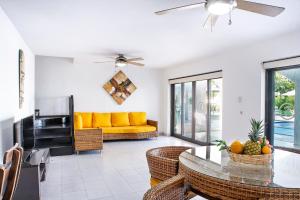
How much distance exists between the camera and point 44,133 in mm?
5699

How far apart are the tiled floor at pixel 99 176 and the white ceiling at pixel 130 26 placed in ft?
7.71

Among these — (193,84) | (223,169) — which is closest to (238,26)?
(223,169)

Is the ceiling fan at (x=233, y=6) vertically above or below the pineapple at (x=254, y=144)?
above

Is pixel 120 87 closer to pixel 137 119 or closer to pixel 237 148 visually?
pixel 137 119

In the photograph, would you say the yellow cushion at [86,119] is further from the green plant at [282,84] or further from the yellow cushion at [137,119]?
the green plant at [282,84]

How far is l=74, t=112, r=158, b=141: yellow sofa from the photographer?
22.1ft

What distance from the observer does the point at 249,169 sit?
→ 1703mm

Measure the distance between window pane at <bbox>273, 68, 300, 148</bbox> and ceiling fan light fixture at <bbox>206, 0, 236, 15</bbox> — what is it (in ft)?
8.68

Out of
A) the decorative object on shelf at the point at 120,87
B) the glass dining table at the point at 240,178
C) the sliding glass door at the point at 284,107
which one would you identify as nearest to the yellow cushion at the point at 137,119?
the decorative object on shelf at the point at 120,87

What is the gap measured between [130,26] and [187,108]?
4.20 metres

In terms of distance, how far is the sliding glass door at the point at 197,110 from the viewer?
5926 mm

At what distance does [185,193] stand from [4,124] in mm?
2414

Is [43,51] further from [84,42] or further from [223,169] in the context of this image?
[223,169]

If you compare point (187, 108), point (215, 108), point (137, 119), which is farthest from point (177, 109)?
point (215, 108)
